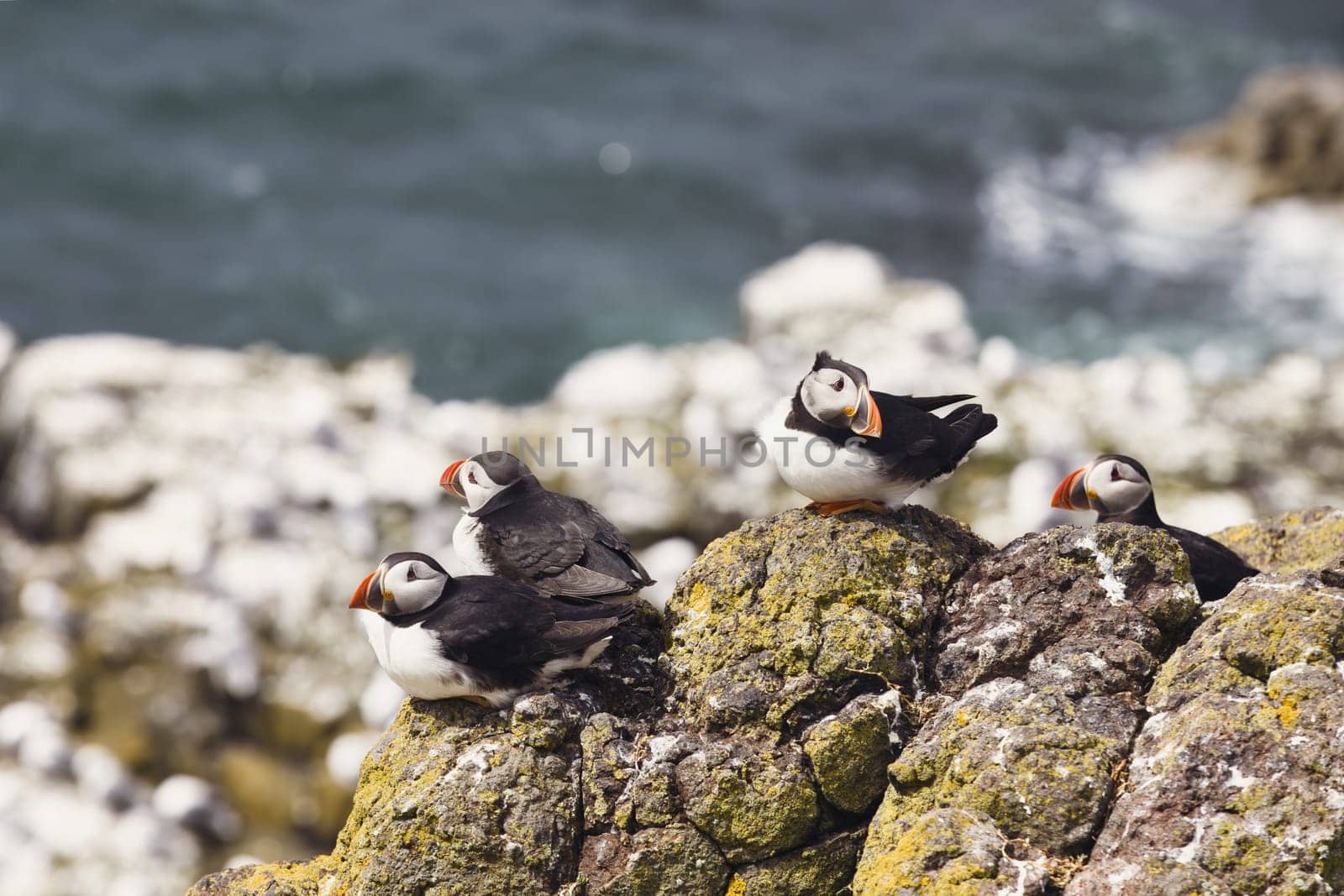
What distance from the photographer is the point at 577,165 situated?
27.2 m

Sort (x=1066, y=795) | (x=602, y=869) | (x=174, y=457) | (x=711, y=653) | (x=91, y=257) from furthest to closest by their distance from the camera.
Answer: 1. (x=91, y=257)
2. (x=174, y=457)
3. (x=711, y=653)
4. (x=602, y=869)
5. (x=1066, y=795)

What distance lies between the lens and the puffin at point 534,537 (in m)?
5.51

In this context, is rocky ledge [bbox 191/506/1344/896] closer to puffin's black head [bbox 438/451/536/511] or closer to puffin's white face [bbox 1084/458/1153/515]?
puffin's white face [bbox 1084/458/1153/515]

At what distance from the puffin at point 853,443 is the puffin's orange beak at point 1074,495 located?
788 mm

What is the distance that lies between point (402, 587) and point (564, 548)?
774 millimetres

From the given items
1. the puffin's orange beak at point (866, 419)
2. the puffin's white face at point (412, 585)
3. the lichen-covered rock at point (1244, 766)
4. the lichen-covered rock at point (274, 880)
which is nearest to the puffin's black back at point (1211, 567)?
the lichen-covered rock at point (1244, 766)

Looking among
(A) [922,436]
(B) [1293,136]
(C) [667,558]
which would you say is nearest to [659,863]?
(A) [922,436]

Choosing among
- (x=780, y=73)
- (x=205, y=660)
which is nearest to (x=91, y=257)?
(x=205, y=660)

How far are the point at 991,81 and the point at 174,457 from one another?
20146 millimetres

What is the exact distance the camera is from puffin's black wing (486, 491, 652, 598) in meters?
5.47

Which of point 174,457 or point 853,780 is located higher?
point 174,457

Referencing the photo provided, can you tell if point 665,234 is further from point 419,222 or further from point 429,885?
point 429,885

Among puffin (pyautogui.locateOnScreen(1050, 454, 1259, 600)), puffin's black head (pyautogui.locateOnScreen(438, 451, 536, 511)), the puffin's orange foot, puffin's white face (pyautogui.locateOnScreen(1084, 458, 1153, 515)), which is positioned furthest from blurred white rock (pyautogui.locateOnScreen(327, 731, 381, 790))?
puffin's white face (pyautogui.locateOnScreen(1084, 458, 1153, 515))

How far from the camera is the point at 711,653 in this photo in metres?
5.18
